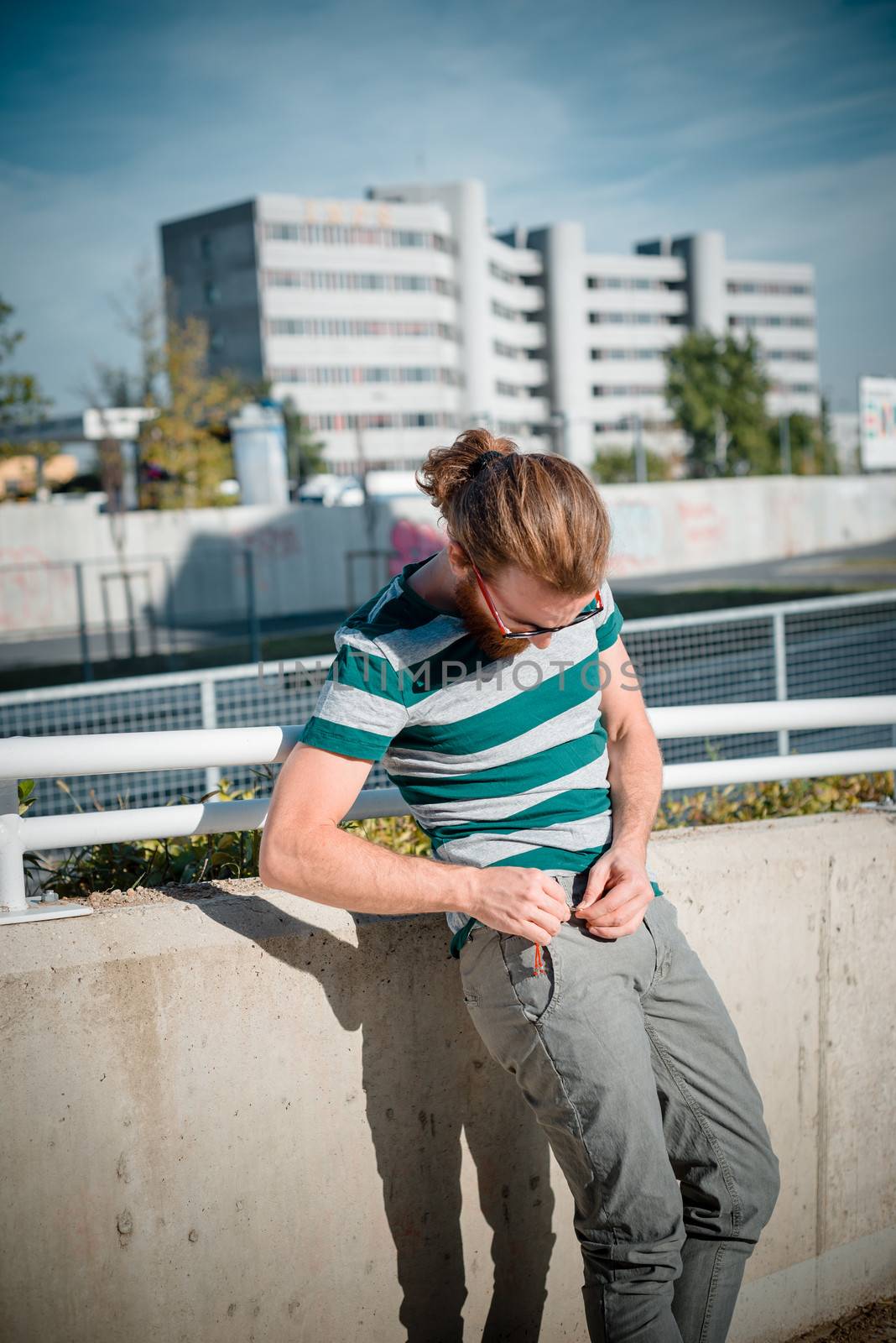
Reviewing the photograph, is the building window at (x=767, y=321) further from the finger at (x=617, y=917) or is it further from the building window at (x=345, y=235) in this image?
the finger at (x=617, y=917)

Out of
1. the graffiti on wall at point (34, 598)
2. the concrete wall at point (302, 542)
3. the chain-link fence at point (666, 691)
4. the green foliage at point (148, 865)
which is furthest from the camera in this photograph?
the concrete wall at point (302, 542)

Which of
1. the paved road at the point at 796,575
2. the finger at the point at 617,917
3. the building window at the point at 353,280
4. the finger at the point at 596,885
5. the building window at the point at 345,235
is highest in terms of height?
the building window at the point at 345,235

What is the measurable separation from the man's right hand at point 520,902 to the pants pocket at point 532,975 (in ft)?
0.12

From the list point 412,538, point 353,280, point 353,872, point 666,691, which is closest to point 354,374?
point 353,280

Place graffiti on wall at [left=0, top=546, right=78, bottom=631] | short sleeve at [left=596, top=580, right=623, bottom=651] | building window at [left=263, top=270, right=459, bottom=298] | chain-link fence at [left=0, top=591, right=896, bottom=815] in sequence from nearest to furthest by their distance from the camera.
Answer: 1. short sleeve at [left=596, top=580, right=623, bottom=651]
2. chain-link fence at [left=0, top=591, right=896, bottom=815]
3. graffiti on wall at [left=0, top=546, right=78, bottom=631]
4. building window at [left=263, top=270, right=459, bottom=298]

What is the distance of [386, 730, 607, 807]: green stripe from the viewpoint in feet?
6.71

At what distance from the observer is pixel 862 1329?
274 cm

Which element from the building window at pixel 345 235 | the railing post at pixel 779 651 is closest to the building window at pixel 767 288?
the building window at pixel 345 235

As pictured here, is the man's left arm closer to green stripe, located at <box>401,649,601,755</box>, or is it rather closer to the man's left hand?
the man's left hand

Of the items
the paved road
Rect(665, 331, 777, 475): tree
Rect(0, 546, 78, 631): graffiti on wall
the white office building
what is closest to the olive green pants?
Rect(0, 546, 78, 631): graffiti on wall

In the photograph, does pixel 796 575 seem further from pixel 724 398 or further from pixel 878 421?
pixel 724 398

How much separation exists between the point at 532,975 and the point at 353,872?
0.37 meters

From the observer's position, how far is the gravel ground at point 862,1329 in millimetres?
2701

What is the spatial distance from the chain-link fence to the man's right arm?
420 centimetres
